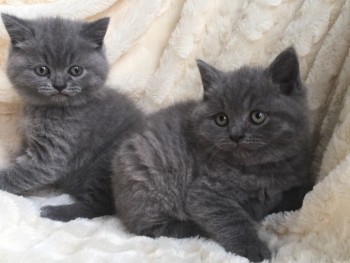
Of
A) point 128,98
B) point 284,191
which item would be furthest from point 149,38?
A: point 284,191

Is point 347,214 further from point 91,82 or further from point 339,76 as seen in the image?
point 91,82

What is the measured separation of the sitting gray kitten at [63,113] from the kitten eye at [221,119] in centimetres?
44

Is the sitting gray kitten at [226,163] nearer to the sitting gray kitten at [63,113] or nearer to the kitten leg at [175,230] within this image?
the kitten leg at [175,230]

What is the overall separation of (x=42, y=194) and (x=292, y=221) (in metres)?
1.00

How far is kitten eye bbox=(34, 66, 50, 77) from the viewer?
1.73m

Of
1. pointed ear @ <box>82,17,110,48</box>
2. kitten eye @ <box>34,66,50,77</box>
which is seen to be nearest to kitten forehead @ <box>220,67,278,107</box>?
pointed ear @ <box>82,17,110,48</box>

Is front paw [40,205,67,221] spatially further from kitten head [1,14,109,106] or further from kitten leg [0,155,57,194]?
kitten head [1,14,109,106]

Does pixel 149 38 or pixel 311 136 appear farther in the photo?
pixel 149 38

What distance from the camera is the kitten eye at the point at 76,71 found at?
1.76 m

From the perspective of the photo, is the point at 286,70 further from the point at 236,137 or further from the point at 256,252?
the point at 256,252

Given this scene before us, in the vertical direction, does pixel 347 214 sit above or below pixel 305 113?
below

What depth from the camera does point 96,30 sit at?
1796 millimetres

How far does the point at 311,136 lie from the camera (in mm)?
1577

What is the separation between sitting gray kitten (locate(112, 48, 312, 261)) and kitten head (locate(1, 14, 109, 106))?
1.28 ft
